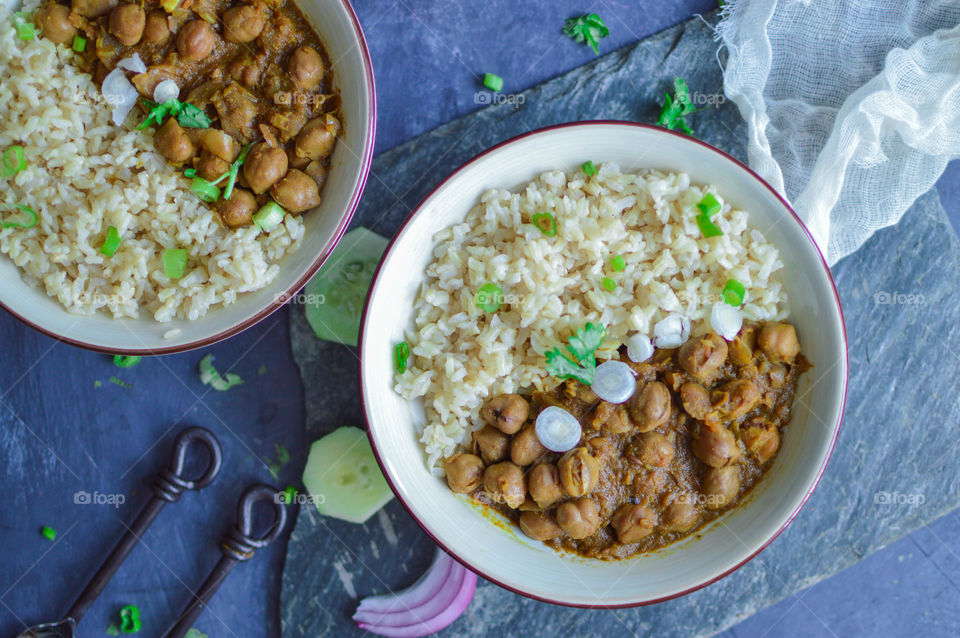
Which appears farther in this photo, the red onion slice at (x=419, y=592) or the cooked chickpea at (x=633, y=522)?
the red onion slice at (x=419, y=592)

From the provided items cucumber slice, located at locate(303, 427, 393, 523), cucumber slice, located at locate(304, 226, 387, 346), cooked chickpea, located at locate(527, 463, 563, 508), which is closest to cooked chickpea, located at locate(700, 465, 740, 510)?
cooked chickpea, located at locate(527, 463, 563, 508)

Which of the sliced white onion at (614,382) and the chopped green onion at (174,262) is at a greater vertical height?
the chopped green onion at (174,262)

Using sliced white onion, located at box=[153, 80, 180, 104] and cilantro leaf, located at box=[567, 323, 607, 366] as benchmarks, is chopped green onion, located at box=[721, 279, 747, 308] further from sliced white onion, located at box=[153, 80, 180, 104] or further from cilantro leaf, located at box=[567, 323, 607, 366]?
sliced white onion, located at box=[153, 80, 180, 104]

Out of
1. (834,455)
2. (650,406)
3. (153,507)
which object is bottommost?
(834,455)

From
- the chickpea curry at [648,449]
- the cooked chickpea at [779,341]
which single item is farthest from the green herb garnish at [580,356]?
the cooked chickpea at [779,341]

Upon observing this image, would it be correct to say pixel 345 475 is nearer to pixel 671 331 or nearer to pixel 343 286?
pixel 343 286

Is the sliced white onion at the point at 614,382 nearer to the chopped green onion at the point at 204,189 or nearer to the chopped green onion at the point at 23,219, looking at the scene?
the chopped green onion at the point at 204,189

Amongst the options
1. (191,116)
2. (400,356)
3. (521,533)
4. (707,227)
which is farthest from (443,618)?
(191,116)
